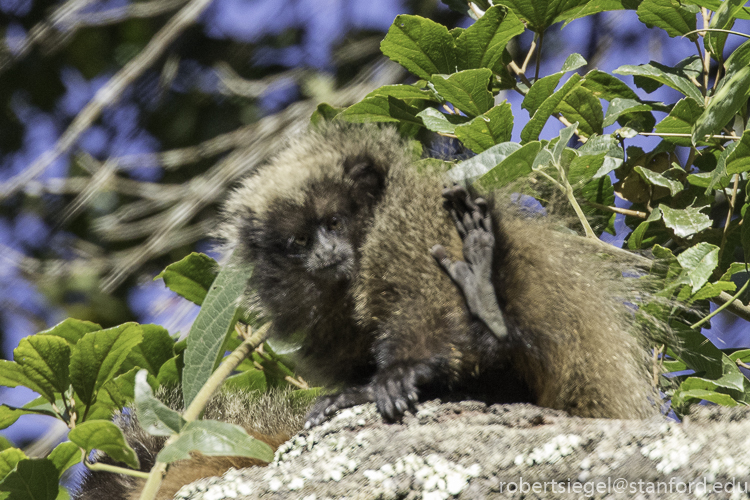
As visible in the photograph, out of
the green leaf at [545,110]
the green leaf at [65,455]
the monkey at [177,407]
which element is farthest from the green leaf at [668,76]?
the green leaf at [65,455]

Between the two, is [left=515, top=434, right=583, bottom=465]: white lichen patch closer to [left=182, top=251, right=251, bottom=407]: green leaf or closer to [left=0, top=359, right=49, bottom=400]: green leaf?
[left=182, top=251, right=251, bottom=407]: green leaf

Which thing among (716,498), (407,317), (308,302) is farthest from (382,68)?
(716,498)

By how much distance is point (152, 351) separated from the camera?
1646 mm

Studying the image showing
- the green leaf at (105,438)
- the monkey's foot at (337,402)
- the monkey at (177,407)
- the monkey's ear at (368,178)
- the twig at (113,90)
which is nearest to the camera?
the green leaf at (105,438)

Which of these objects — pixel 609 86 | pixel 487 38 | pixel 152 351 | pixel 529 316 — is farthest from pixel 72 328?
pixel 609 86

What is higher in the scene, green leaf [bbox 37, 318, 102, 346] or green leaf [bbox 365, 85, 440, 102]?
green leaf [bbox 365, 85, 440, 102]

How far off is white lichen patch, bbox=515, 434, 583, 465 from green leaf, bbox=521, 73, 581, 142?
2.14 feet

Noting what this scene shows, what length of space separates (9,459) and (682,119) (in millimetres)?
1545

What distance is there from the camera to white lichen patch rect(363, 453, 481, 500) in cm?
101

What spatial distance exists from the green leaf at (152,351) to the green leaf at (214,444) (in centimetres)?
63

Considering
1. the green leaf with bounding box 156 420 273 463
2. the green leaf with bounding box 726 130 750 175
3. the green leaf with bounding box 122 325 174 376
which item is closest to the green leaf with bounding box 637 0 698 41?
the green leaf with bounding box 726 130 750 175

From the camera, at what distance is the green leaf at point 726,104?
117 cm

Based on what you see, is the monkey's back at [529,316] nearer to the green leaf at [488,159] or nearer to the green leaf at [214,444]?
the green leaf at [488,159]

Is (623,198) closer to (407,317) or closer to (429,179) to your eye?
(429,179)
